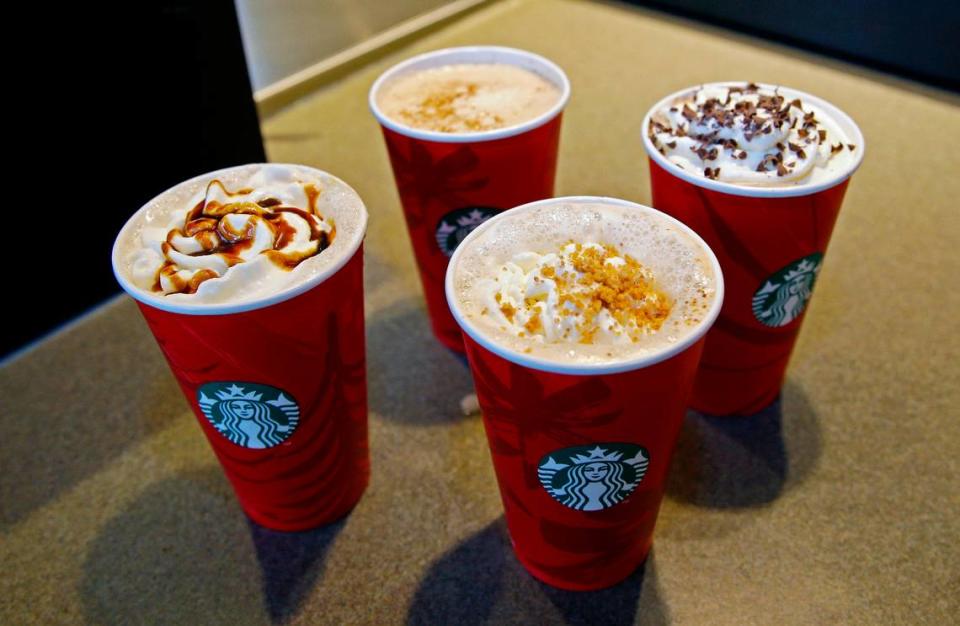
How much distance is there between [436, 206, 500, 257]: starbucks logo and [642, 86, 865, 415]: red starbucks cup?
31cm

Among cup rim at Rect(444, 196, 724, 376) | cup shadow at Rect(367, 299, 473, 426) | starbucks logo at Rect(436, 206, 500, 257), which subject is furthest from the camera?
cup shadow at Rect(367, 299, 473, 426)

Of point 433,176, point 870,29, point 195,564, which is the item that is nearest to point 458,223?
point 433,176

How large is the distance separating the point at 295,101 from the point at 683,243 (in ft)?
6.53

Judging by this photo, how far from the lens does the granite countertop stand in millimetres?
1142

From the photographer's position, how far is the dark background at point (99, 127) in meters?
1.52

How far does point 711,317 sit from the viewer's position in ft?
2.86

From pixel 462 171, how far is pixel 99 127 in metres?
0.87

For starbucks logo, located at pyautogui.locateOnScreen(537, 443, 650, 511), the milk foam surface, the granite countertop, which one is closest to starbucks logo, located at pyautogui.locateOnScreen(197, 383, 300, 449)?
the milk foam surface

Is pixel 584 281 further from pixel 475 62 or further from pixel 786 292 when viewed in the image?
pixel 475 62

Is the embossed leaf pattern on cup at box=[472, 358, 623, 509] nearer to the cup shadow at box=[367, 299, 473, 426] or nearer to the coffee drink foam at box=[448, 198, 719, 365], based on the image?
the coffee drink foam at box=[448, 198, 719, 365]

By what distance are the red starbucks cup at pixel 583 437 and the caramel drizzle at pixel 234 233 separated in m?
A: 0.23

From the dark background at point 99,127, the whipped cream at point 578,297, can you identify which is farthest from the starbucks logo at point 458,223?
the dark background at point 99,127

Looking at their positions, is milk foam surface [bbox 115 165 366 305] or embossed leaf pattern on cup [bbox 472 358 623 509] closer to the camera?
embossed leaf pattern on cup [bbox 472 358 623 509]

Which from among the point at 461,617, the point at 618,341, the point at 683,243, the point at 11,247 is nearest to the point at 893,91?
the point at 683,243
